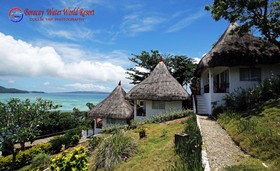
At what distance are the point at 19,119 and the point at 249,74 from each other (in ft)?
58.1

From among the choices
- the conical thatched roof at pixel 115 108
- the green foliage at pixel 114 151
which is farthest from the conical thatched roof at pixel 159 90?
the green foliage at pixel 114 151

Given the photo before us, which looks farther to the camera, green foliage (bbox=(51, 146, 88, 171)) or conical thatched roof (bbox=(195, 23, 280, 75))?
conical thatched roof (bbox=(195, 23, 280, 75))

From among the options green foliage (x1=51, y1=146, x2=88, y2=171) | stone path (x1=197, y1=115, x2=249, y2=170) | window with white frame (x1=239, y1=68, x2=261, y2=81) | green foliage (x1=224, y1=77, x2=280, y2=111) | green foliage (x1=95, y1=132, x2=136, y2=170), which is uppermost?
window with white frame (x1=239, y1=68, x2=261, y2=81)

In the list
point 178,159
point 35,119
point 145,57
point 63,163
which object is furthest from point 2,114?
point 145,57

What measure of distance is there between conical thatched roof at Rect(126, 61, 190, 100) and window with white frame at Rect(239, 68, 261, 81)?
5.53 m

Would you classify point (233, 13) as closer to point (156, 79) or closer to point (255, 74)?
A: point (255, 74)

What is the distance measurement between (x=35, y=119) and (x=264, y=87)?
53.5 feet

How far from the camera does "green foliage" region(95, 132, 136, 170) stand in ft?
25.8

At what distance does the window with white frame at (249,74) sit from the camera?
1491cm

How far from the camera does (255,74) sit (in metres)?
15.0

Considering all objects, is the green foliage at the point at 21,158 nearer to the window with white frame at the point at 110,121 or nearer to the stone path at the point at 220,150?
the window with white frame at the point at 110,121

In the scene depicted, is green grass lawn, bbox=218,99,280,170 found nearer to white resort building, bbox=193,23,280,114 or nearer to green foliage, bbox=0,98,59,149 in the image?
white resort building, bbox=193,23,280,114

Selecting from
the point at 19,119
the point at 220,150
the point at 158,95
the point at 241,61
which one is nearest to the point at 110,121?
the point at 158,95

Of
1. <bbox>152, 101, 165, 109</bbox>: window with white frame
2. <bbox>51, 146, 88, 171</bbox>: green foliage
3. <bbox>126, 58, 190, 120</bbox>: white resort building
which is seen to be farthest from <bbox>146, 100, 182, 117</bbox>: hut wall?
<bbox>51, 146, 88, 171</bbox>: green foliage
